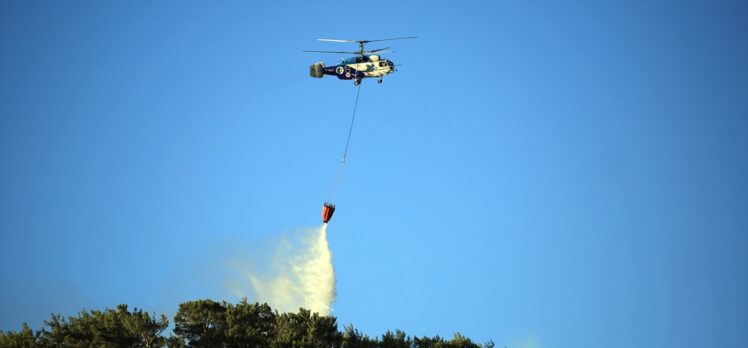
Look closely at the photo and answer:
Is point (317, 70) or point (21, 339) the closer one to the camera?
point (21, 339)

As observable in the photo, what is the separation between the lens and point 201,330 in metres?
96.8

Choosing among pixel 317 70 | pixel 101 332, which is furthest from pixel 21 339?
pixel 317 70

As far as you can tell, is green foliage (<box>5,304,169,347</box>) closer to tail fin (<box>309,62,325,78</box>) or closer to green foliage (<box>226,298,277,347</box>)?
green foliage (<box>226,298,277,347</box>)

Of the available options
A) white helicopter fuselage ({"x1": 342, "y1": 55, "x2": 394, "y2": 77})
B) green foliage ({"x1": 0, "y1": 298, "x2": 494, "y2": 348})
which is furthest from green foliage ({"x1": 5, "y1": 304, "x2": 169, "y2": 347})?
white helicopter fuselage ({"x1": 342, "y1": 55, "x2": 394, "y2": 77})

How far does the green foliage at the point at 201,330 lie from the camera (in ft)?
315

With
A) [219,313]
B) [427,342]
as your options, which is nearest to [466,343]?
[427,342]

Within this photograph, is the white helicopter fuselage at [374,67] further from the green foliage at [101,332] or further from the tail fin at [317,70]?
the green foliage at [101,332]

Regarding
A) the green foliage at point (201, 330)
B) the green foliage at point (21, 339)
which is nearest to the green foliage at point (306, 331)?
the green foliage at point (201, 330)

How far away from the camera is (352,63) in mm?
115938

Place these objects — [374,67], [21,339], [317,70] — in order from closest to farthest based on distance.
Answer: [21,339] < [374,67] < [317,70]

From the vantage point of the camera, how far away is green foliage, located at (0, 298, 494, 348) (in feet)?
315

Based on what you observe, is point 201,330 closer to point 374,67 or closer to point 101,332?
point 101,332

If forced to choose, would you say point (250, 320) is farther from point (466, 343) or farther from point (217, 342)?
point (466, 343)

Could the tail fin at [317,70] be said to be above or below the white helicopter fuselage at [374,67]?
above
